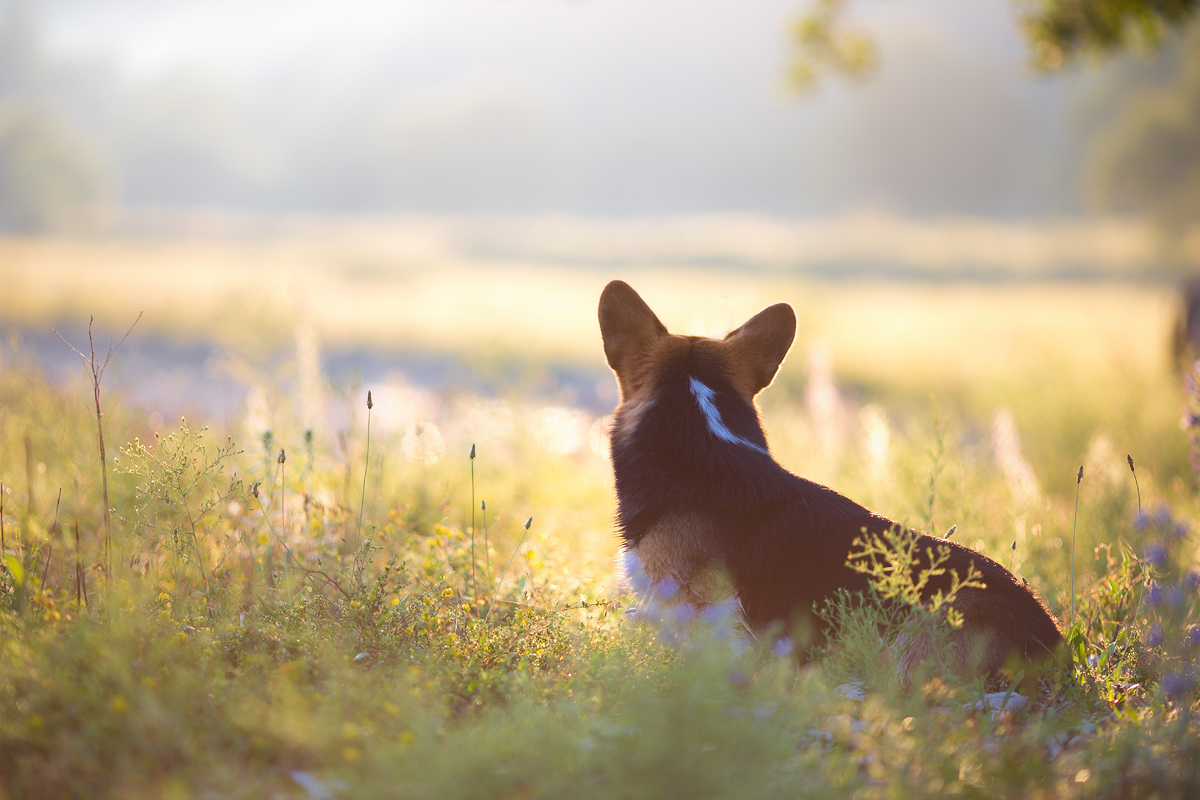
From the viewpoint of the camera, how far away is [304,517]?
439 cm

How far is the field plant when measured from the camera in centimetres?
230

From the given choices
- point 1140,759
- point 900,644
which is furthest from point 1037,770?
point 900,644

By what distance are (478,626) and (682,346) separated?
1.63 m

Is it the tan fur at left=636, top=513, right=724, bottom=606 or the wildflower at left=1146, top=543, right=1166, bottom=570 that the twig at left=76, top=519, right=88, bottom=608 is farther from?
the wildflower at left=1146, top=543, right=1166, bottom=570

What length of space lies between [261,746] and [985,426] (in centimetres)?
1149

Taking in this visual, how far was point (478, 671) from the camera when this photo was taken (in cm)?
313

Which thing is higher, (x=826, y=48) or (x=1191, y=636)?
(x=826, y=48)

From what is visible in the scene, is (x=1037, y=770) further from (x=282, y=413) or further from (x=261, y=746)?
(x=282, y=413)

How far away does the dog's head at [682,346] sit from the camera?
3578 mm

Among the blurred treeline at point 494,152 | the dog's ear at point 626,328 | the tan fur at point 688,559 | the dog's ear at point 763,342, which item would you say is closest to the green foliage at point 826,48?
the dog's ear at point 763,342

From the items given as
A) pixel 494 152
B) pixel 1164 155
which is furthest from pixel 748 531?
pixel 494 152

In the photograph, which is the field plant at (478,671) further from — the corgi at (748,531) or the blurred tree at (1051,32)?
the blurred tree at (1051,32)

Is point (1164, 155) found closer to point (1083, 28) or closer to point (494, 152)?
point (1083, 28)

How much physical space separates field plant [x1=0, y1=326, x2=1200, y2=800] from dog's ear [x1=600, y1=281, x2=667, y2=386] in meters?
1.03
